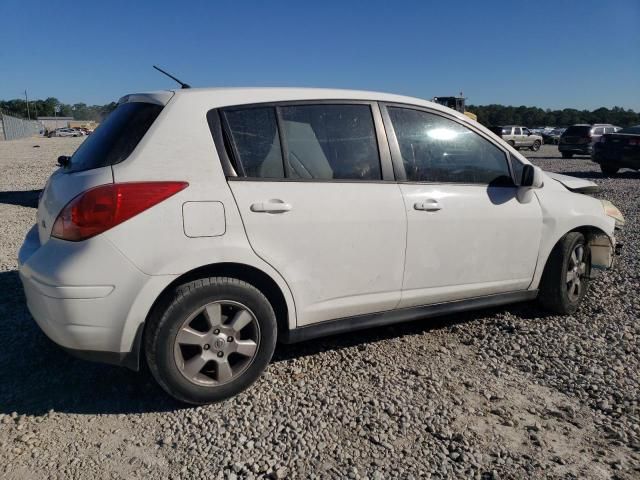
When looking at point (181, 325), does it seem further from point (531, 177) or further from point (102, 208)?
point (531, 177)

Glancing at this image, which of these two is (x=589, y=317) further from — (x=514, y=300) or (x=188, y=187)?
(x=188, y=187)

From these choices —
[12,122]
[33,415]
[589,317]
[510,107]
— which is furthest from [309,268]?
[510,107]

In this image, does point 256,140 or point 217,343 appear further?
point 256,140

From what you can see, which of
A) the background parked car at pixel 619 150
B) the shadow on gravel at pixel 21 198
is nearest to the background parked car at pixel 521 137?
the background parked car at pixel 619 150

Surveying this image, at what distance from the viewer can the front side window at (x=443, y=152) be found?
11.7 feet

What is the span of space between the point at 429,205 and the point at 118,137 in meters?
1.96

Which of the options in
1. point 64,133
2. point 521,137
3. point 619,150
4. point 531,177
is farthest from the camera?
point 64,133

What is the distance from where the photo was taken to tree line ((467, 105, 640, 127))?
86.3m

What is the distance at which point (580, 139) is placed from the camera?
955 inches

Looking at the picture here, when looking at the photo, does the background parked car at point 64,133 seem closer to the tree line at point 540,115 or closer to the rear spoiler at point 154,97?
the tree line at point 540,115

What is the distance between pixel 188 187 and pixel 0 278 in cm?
336

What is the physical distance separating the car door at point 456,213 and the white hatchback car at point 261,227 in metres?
0.01

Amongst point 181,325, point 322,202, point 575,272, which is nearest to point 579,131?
point 575,272

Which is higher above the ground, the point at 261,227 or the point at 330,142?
the point at 330,142
